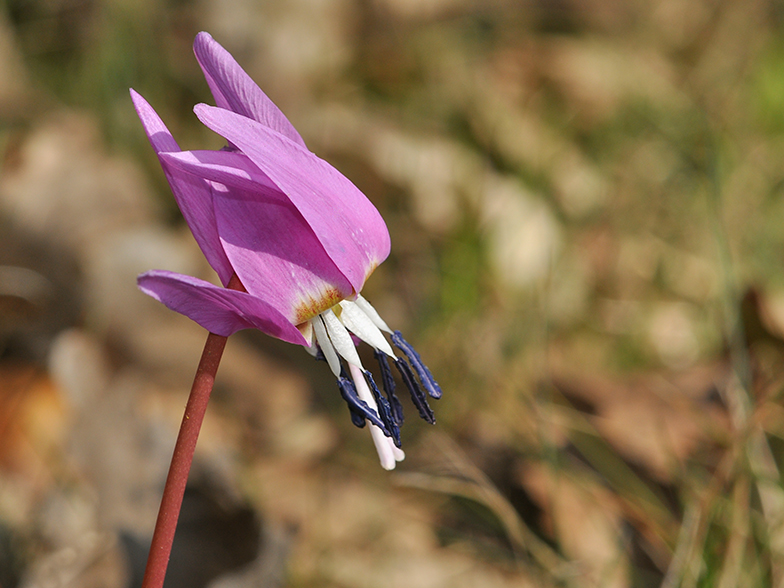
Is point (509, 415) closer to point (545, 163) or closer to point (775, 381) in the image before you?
point (775, 381)

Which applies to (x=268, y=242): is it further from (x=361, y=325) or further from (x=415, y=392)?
(x=415, y=392)

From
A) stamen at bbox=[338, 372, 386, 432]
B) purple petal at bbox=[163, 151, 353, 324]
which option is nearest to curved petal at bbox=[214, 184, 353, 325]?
purple petal at bbox=[163, 151, 353, 324]

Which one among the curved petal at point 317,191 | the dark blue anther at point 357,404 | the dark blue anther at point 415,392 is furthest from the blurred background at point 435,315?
the curved petal at point 317,191

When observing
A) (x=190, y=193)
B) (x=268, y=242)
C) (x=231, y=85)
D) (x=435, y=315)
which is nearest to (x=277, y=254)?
(x=268, y=242)

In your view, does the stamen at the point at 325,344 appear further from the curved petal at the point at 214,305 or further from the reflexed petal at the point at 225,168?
the reflexed petal at the point at 225,168

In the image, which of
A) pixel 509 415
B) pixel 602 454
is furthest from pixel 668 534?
pixel 509 415

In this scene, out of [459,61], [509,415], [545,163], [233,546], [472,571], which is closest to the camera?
[233,546]
